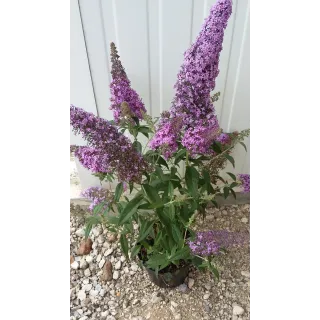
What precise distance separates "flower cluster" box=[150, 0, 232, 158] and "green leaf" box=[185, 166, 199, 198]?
14 centimetres

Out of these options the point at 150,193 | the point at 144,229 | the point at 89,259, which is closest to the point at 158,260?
the point at 144,229

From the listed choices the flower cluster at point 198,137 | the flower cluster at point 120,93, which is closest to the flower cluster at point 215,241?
the flower cluster at point 198,137

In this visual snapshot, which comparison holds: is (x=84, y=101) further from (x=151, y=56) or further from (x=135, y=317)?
(x=135, y=317)

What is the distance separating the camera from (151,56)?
4.49 ft

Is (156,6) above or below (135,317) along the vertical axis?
above

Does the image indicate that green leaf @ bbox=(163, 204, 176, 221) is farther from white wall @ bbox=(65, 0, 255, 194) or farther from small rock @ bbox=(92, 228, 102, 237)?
small rock @ bbox=(92, 228, 102, 237)

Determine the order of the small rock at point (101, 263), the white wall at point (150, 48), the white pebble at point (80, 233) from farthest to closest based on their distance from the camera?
1. the white pebble at point (80, 233)
2. the small rock at point (101, 263)
3. the white wall at point (150, 48)

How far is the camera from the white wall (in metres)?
1.23

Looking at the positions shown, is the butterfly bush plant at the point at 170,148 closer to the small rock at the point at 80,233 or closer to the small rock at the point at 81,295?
the small rock at the point at 81,295

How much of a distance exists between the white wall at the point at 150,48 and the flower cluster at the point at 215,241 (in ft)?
1.24

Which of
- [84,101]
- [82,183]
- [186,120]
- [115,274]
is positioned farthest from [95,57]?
[115,274]

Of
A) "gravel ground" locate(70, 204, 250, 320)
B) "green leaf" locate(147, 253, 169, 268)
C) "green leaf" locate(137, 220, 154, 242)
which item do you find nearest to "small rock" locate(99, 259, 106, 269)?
"gravel ground" locate(70, 204, 250, 320)

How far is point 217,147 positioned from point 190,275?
2.40 ft

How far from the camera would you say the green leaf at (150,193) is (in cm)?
99
